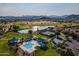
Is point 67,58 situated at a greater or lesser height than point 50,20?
lesser

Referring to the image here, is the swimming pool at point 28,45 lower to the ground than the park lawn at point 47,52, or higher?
higher

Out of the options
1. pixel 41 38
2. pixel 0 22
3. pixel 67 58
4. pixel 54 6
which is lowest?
pixel 67 58

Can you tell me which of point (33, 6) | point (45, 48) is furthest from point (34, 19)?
point (45, 48)

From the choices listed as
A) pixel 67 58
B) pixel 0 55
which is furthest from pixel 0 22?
pixel 67 58

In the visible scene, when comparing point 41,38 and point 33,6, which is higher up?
point 33,6

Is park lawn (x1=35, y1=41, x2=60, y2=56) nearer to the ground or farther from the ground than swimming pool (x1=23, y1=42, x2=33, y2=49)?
nearer to the ground

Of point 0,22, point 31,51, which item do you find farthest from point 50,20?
point 0,22

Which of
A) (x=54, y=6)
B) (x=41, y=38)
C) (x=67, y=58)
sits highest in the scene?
(x=54, y=6)

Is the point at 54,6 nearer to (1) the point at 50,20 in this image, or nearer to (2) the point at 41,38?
(1) the point at 50,20

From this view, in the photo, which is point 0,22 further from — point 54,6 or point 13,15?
point 54,6
